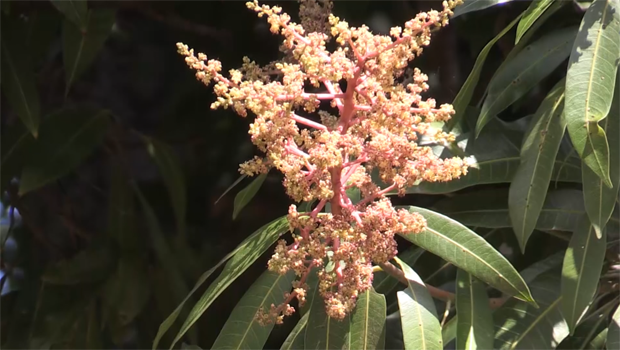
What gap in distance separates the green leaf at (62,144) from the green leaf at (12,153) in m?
0.03

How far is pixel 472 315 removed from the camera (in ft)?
3.30

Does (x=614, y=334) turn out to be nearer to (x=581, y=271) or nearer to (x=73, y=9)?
(x=581, y=271)

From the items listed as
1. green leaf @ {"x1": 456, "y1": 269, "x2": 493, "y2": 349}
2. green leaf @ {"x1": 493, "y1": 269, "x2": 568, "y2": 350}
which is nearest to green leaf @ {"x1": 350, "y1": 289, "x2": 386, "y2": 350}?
green leaf @ {"x1": 456, "y1": 269, "x2": 493, "y2": 349}

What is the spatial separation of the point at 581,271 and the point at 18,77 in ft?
3.54

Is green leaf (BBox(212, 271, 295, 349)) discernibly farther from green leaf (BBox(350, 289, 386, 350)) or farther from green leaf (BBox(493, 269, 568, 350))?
green leaf (BBox(493, 269, 568, 350))

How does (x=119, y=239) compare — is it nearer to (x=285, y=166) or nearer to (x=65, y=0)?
(x=65, y=0)

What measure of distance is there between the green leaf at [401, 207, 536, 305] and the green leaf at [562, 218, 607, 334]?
3.5 inches

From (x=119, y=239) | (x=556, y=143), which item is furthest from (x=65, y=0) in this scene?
(x=556, y=143)

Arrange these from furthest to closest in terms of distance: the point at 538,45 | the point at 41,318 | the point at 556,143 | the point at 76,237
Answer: the point at 76,237
the point at 41,318
the point at 538,45
the point at 556,143

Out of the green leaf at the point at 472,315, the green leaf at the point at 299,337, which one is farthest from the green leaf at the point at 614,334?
the green leaf at the point at 299,337

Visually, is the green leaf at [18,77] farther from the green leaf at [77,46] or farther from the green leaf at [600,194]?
the green leaf at [600,194]

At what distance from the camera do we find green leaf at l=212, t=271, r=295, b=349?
97 centimetres

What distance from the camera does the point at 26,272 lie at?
1776 millimetres

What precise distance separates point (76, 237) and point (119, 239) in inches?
14.0
